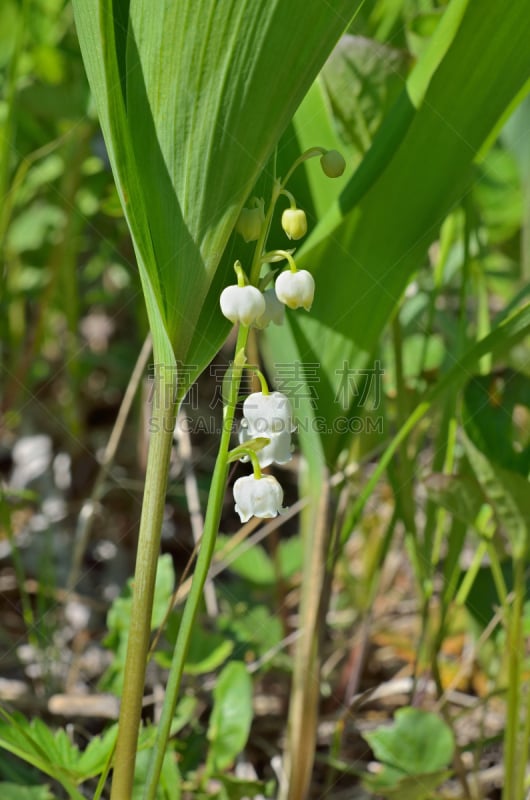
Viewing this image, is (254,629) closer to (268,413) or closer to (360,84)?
(268,413)

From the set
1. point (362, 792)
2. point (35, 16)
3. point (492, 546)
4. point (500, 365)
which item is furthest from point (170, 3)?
point (35, 16)

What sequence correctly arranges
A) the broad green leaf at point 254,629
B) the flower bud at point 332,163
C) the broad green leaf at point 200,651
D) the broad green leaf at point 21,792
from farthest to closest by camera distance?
the broad green leaf at point 254,629, the broad green leaf at point 200,651, the broad green leaf at point 21,792, the flower bud at point 332,163

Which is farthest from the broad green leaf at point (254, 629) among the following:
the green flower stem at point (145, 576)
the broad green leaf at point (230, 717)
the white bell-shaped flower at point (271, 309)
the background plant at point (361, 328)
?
the white bell-shaped flower at point (271, 309)

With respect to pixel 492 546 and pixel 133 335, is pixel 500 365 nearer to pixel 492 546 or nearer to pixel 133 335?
pixel 492 546

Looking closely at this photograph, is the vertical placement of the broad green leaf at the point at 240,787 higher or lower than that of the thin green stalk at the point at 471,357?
lower

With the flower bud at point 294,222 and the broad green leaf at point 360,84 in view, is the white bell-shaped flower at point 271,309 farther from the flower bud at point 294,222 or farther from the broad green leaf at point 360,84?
the broad green leaf at point 360,84

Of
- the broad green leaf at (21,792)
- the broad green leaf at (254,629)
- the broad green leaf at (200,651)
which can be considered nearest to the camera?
the broad green leaf at (21,792)

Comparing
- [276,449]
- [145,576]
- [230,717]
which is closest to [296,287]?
[276,449]
